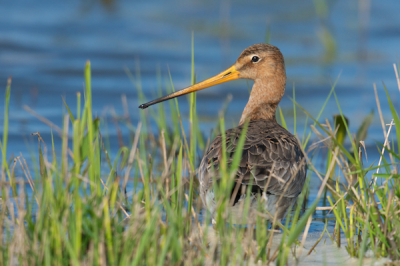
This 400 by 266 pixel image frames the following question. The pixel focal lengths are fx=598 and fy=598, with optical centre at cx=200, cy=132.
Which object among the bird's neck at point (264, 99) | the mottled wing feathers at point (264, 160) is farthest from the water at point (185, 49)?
the mottled wing feathers at point (264, 160)

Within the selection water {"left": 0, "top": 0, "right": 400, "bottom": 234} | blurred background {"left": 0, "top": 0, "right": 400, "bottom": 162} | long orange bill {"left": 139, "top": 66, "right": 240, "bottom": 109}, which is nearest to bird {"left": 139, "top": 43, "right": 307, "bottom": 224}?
long orange bill {"left": 139, "top": 66, "right": 240, "bottom": 109}

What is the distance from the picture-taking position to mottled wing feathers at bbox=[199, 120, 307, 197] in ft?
12.1

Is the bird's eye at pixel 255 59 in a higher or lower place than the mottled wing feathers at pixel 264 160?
higher

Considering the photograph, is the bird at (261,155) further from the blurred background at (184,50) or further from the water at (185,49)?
the blurred background at (184,50)

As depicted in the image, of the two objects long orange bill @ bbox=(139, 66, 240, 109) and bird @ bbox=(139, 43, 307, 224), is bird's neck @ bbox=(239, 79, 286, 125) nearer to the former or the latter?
bird @ bbox=(139, 43, 307, 224)

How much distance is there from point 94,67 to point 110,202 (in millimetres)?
7015

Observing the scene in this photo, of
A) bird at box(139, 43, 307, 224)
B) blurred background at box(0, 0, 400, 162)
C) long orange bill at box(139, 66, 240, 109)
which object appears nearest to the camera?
bird at box(139, 43, 307, 224)

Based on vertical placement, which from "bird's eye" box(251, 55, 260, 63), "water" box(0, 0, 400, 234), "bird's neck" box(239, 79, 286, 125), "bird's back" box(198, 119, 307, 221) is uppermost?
"water" box(0, 0, 400, 234)

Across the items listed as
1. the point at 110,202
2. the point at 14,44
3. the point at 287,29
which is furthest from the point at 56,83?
the point at 110,202

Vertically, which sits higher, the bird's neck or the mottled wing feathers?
the bird's neck

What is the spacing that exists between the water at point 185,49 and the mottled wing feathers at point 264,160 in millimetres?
2588

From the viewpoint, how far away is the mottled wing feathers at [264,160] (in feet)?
12.1

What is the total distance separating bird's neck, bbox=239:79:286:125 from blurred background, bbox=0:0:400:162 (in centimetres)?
206

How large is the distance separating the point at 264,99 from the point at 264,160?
→ 1.39 metres
